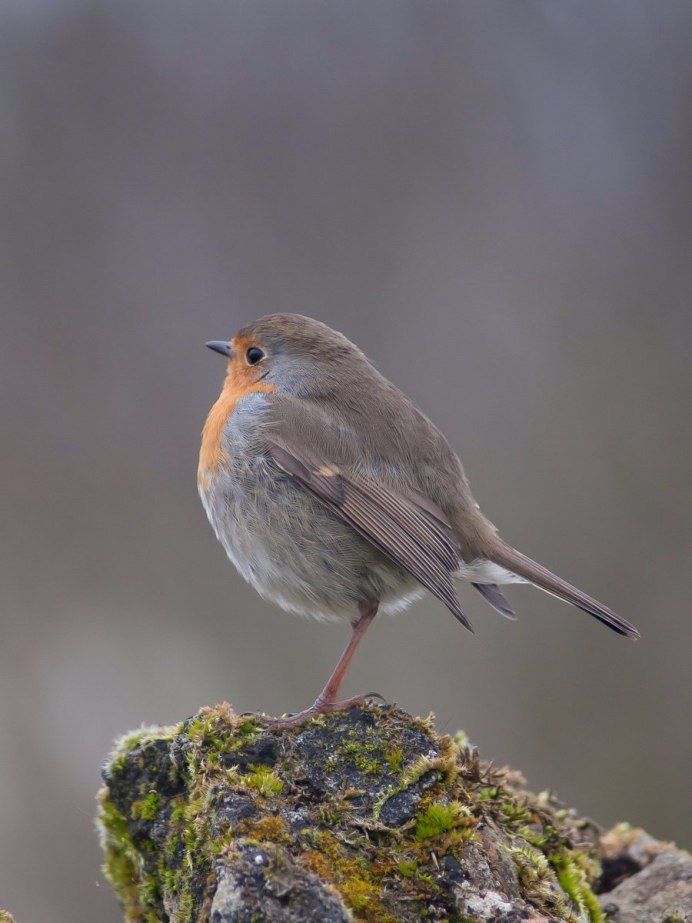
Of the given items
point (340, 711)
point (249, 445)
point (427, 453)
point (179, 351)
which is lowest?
point (340, 711)

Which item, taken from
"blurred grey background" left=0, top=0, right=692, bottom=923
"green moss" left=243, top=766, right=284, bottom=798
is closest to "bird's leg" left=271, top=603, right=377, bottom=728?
"green moss" left=243, top=766, right=284, bottom=798

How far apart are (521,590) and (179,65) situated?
200 inches

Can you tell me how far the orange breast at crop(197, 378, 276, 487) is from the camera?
395 cm

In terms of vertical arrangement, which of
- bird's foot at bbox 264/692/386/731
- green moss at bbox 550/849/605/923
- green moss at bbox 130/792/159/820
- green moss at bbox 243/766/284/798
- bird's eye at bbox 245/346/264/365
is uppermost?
bird's eye at bbox 245/346/264/365

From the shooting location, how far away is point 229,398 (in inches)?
170

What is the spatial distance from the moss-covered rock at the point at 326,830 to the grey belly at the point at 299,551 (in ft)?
2.34

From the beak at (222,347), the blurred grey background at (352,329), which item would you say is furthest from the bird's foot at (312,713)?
the blurred grey background at (352,329)

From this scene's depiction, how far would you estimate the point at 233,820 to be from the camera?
249 centimetres

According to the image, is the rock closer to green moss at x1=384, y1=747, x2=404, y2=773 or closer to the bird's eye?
green moss at x1=384, y1=747, x2=404, y2=773

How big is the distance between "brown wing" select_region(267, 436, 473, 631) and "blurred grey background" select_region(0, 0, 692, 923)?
307 cm

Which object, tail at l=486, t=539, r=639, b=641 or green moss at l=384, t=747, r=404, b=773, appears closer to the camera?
green moss at l=384, t=747, r=404, b=773

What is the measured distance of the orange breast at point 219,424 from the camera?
3953mm

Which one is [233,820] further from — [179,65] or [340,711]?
[179,65]

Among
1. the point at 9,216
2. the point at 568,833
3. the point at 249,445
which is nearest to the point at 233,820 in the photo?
the point at 568,833
